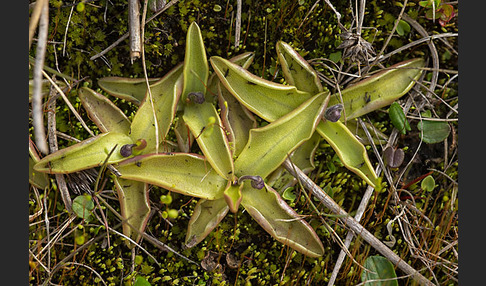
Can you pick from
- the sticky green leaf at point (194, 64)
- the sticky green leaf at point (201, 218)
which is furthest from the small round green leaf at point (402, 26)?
the sticky green leaf at point (201, 218)

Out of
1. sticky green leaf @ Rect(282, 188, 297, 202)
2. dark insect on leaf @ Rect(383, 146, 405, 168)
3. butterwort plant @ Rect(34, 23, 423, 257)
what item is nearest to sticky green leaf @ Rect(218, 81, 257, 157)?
butterwort plant @ Rect(34, 23, 423, 257)

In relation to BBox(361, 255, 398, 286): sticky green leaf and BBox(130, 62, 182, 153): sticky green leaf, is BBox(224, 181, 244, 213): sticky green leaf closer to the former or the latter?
BBox(130, 62, 182, 153): sticky green leaf

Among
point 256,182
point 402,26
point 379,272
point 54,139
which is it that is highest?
point 54,139

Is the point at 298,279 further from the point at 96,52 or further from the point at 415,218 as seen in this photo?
the point at 96,52

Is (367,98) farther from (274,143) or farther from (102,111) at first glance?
(102,111)

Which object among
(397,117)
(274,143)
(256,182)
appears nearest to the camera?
(256,182)

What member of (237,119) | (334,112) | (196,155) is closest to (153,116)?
(196,155)
